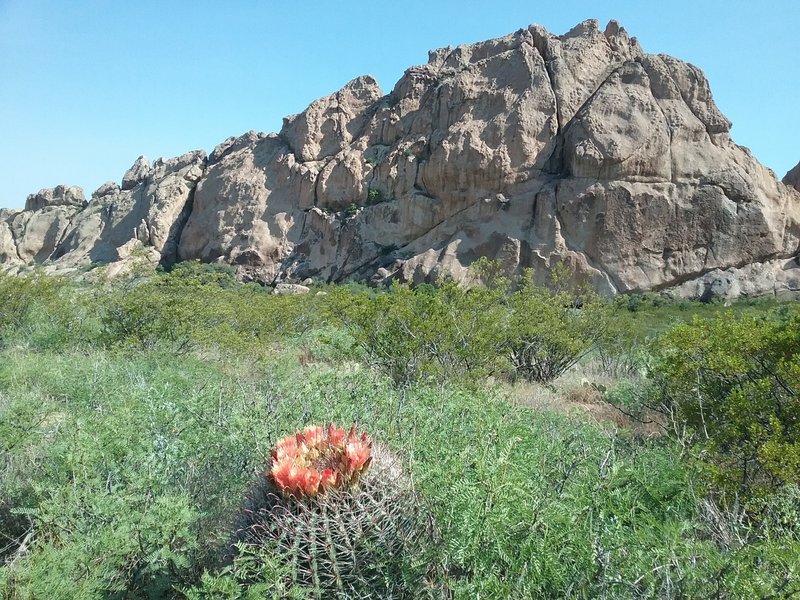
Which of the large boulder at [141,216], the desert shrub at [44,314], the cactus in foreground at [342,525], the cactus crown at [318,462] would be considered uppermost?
the large boulder at [141,216]

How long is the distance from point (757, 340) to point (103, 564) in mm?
4690

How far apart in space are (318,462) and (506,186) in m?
34.0

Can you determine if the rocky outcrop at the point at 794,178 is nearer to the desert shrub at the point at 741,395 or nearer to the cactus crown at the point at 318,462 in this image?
the desert shrub at the point at 741,395

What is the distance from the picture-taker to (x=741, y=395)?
14.4ft

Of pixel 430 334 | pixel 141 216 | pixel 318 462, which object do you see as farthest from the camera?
pixel 141 216

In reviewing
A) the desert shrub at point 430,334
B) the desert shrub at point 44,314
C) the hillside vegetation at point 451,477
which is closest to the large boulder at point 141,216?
the desert shrub at point 44,314

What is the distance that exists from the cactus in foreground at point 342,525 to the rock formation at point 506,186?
98.6 ft

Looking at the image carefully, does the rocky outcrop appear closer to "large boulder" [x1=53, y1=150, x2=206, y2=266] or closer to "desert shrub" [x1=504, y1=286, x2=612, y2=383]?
"desert shrub" [x1=504, y1=286, x2=612, y2=383]

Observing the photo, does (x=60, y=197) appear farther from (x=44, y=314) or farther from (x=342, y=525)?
(x=342, y=525)

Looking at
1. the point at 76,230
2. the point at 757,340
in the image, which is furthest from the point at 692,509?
the point at 76,230

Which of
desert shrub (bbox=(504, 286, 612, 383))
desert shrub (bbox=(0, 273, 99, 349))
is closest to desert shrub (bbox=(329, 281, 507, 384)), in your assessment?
desert shrub (bbox=(504, 286, 612, 383))

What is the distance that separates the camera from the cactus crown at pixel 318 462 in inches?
101

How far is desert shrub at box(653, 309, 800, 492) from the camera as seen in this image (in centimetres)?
394

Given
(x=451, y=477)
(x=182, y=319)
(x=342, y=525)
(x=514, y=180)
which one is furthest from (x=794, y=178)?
(x=342, y=525)
